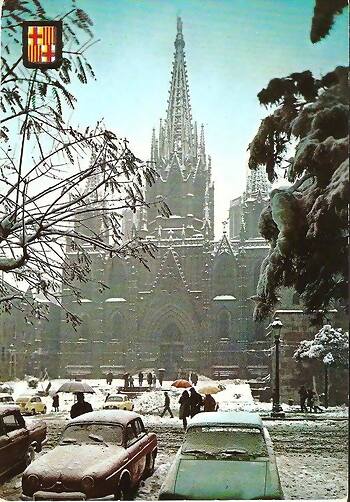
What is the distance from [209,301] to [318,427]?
89cm

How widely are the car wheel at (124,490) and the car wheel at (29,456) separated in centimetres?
47

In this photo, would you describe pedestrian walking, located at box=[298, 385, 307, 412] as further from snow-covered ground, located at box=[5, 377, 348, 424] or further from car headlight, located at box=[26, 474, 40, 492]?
car headlight, located at box=[26, 474, 40, 492]

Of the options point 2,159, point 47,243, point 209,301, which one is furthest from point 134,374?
point 2,159

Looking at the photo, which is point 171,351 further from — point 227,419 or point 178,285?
point 227,419

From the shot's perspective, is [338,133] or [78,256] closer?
[338,133]

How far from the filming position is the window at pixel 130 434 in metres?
3.01

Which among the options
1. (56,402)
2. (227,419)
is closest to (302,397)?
(227,419)

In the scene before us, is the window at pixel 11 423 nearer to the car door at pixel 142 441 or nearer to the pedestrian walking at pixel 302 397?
the car door at pixel 142 441

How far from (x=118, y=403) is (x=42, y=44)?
1928 mm

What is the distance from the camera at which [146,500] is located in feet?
9.44

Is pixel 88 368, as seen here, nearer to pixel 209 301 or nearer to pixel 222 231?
pixel 209 301

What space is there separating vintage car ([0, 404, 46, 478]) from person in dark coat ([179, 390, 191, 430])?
704mm

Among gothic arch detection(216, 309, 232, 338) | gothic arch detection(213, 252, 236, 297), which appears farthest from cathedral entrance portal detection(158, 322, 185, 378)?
gothic arch detection(213, 252, 236, 297)

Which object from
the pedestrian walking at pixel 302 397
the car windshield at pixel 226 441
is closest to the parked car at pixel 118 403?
the car windshield at pixel 226 441
